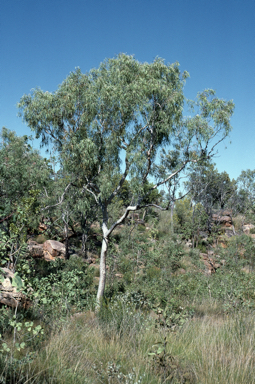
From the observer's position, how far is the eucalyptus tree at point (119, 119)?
837 centimetres

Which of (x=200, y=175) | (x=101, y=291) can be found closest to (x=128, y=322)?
(x=101, y=291)

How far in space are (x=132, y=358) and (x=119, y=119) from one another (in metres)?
7.45

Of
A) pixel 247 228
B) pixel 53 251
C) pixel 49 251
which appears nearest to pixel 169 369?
pixel 53 251

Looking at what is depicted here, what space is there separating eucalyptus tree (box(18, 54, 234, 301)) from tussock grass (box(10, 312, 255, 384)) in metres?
4.96

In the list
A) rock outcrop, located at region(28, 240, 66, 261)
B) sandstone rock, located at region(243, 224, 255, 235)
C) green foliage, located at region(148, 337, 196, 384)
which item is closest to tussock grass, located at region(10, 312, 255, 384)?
green foliage, located at region(148, 337, 196, 384)

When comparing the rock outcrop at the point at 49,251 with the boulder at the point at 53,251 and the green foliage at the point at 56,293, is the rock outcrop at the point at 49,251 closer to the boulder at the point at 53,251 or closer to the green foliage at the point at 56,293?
the boulder at the point at 53,251

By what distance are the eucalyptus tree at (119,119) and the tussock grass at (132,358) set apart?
4964 millimetres

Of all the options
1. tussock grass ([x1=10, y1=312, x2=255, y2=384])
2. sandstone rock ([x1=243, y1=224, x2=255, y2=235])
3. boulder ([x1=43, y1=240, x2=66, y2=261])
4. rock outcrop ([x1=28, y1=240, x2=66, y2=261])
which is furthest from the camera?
sandstone rock ([x1=243, y1=224, x2=255, y2=235])

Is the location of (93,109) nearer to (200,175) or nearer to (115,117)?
(115,117)

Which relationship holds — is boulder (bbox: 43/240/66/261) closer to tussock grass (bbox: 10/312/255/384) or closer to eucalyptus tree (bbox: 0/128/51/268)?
eucalyptus tree (bbox: 0/128/51/268)

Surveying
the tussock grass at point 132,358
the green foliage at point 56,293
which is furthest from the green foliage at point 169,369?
the green foliage at point 56,293

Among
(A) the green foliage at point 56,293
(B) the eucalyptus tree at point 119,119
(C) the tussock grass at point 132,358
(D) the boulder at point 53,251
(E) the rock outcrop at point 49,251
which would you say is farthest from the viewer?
(D) the boulder at point 53,251

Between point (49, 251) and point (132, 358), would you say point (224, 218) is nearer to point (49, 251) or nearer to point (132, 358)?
point (49, 251)

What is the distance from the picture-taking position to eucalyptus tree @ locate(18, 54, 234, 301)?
8367 mm
